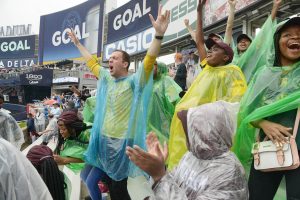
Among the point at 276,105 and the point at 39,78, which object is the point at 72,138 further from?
the point at 39,78

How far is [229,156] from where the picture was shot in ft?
5.11

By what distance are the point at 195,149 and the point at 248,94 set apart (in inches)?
35.6

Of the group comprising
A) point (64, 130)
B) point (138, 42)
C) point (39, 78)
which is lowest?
point (64, 130)

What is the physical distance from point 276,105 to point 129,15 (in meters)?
20.7

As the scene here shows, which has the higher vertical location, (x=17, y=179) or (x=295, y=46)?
(x=295, y=46)

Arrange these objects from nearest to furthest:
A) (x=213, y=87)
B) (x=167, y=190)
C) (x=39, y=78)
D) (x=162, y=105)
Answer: (x=167, y=190), (x=213, y=87), (x=162, y=105), (x=39, y=78)

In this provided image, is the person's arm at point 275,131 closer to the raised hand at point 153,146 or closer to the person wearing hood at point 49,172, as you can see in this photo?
the raised hand at point 153,146

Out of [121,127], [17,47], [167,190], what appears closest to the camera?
[167,190]

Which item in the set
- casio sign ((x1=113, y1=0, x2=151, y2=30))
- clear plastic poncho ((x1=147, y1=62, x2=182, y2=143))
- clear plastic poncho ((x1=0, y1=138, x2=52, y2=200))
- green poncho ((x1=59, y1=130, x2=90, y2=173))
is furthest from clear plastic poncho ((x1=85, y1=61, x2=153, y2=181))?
casio sign ((x1=113, y1=0, x2=151, y2=30))

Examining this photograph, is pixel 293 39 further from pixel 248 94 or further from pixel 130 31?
pixel 130 31

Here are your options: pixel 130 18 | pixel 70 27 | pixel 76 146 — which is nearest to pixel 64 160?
pixel 76 146

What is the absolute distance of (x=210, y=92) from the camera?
286 centimetres

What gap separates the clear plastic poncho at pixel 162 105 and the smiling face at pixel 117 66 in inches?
18.4

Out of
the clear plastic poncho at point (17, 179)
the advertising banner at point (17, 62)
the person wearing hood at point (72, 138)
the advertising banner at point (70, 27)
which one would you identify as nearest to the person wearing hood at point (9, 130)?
the person wearing hood at point (72, 138)
